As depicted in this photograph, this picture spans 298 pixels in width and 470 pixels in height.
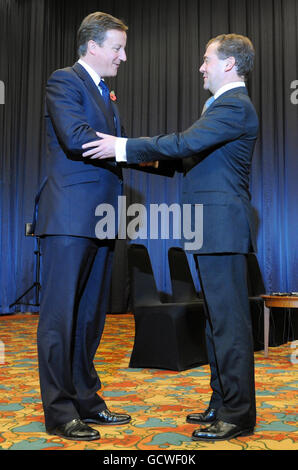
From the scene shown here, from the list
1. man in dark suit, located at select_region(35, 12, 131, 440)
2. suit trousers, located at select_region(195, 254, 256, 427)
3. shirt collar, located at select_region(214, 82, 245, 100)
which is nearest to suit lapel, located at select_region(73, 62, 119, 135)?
man in dark suit, located at select_region(35, 12, 131, 440)

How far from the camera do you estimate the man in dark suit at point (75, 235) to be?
6.47 feet

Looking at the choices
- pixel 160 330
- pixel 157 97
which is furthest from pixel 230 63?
pixel 157 97

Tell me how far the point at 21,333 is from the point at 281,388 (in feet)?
11.4

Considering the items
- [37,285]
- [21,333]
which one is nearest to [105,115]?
[21,333]

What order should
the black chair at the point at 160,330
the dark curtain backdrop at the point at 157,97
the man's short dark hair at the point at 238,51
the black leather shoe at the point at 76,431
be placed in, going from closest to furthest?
the black leather shoe at the point at 76,431 → the man's short dark hair at the point at 238,51 → the black chair at the point at 160,330 → the dark curtain backdrop at the point at 157,97

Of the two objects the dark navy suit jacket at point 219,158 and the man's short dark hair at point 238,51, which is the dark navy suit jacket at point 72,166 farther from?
the man's short dark hair at point 238,51

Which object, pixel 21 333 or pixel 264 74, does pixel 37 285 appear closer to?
pixel 21 333

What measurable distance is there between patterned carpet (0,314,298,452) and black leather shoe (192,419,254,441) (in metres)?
0.02

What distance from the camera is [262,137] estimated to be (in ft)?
25.4

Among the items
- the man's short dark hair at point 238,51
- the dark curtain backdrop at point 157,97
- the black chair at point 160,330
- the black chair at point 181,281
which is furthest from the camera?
the dark curtain backdrop at point 157,97

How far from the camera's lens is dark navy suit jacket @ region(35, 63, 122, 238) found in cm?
196

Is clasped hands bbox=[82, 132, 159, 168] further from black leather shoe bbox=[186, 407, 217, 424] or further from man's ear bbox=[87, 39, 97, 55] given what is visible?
black leather shoe bbox=[186, 407, 217, 424]

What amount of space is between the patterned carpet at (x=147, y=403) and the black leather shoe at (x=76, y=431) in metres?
0.02

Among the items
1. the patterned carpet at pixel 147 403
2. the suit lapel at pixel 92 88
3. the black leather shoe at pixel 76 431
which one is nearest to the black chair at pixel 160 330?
the patterned carpet at pixel 147 403
